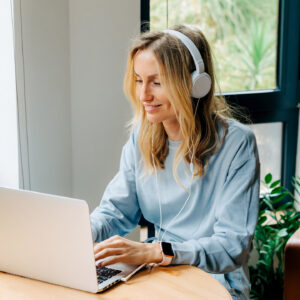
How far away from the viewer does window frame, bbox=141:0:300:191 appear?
2.58 m

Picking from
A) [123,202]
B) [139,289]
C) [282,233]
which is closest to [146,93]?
[123,202]

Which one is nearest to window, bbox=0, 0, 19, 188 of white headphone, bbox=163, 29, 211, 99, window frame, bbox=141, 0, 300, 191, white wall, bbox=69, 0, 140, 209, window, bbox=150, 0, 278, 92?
white wall, bbox=69, 0, 140, 209

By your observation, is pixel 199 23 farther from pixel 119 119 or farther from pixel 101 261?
pixel 101 261

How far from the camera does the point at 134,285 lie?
1.29 metres

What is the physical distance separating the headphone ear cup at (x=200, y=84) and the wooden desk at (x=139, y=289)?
538mm

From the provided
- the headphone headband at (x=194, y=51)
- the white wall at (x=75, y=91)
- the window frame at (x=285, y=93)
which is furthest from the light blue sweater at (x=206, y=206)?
the window frame at (x=285, y=93)

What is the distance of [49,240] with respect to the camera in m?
1.23

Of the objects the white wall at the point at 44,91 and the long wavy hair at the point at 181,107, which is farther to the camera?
Result: the white wall at the point at 44,91

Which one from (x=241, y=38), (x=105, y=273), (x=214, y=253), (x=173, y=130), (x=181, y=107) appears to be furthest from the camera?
(x=241, y=38)

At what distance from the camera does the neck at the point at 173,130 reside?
1709 mm

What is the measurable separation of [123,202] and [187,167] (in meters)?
0.25

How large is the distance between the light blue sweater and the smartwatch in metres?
0.01

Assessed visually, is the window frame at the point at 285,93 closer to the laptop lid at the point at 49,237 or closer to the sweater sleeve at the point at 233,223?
the sweater sleeve at the point at 233,223

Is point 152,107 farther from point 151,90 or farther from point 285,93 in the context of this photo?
point 285,93
